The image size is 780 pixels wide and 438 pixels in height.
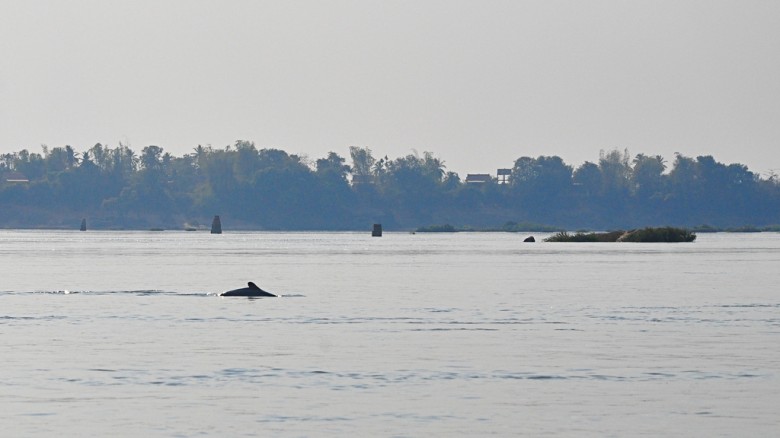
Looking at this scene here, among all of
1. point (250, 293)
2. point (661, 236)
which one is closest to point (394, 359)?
point (250, 293)

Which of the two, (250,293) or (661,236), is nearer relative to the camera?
(250,293)

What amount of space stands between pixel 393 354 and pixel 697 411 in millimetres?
10085

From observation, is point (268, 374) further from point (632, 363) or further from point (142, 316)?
point (142, 316)

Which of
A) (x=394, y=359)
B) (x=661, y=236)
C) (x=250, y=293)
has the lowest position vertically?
(x=394, y=359)

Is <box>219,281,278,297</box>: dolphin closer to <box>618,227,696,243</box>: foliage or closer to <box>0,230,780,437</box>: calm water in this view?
<box>0,230,780,437</box>: calm water

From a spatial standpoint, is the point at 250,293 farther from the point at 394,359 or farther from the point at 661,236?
the point at 661,236

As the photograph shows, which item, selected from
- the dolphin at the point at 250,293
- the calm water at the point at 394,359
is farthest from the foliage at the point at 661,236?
the dolphin at the point at 250,293

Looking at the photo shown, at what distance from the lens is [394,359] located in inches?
1331

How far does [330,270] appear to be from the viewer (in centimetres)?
8081

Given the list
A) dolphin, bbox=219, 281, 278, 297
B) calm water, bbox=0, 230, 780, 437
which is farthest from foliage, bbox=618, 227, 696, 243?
dolphin, bbox=219, 281, 278, 297

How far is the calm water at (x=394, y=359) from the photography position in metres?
25.2

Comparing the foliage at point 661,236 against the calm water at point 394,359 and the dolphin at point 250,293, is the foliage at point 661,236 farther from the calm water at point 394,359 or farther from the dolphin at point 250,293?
the dolphin at point 250,293

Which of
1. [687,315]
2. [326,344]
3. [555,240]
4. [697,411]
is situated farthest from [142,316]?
[555,240]

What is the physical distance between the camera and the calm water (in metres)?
25.2
